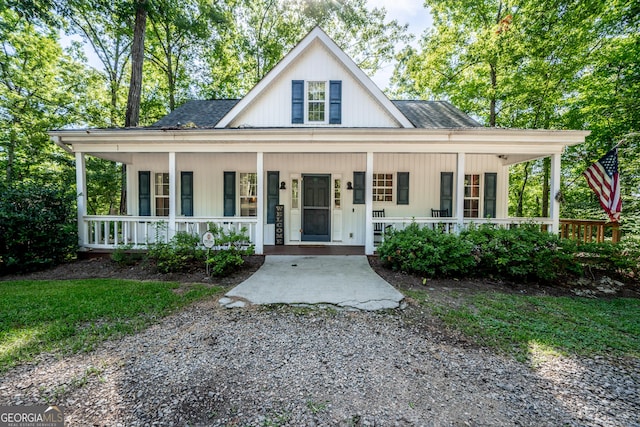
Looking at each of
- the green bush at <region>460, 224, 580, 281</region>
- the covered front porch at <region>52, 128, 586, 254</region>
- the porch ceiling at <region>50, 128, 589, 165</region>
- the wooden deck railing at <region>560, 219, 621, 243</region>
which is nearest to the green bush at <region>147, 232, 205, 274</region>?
the covered front porch at <region>52, 128, 586, 254</region>

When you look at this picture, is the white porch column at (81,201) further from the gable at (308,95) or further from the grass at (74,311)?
the gable at (308,95)

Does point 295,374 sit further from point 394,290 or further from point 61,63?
point 61,63

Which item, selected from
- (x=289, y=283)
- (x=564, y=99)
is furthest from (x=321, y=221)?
(x=564, y=99)

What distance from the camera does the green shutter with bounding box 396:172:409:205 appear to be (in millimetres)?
8320

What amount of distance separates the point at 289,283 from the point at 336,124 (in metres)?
4.90

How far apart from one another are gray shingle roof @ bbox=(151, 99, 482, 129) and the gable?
139 centimetres

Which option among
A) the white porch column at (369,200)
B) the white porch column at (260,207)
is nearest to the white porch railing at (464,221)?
the white porch column at (369,200)

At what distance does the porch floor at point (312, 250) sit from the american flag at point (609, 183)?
5.36 metres

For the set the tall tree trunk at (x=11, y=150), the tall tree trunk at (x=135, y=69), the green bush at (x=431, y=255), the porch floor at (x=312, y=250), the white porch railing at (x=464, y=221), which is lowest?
the porch floor at (x=312, y=250)

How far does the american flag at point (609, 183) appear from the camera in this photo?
18.3 feet

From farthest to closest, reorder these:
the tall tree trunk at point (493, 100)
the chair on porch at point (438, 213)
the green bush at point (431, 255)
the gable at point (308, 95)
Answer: the tall tree trunk at point (493, 100) → the chair on porch at point (438, 213) → the gable at point (308, 95) → the green bush at point (431, 255)

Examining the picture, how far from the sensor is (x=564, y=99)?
39.3 feet

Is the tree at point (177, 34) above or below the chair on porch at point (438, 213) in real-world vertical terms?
above

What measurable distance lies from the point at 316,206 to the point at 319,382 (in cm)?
621
